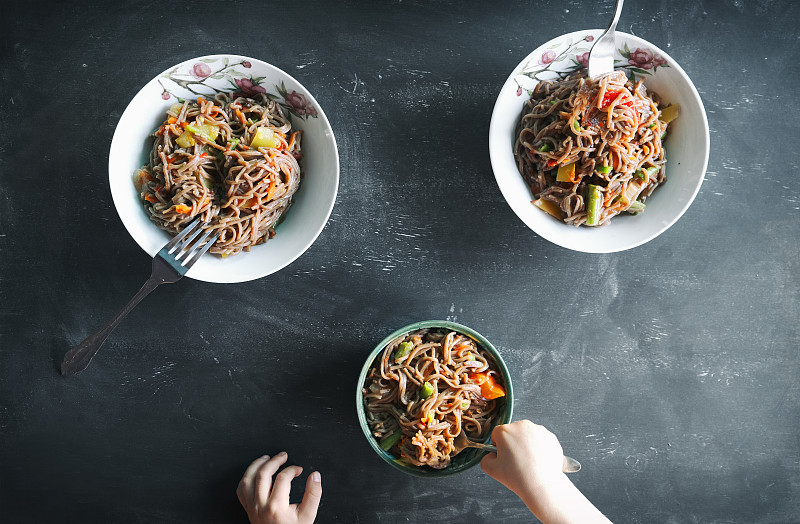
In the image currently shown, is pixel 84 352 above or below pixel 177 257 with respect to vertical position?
below

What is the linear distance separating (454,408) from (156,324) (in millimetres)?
1205

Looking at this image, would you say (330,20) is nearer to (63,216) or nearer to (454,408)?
(63,216)

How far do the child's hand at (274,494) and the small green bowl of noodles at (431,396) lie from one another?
383mm

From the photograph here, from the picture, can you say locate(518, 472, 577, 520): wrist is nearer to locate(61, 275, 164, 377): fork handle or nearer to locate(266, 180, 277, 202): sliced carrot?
locate(266, 180, 277, 202): sliced carrot

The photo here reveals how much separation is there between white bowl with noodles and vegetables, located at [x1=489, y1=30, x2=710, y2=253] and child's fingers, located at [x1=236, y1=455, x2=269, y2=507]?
139cm

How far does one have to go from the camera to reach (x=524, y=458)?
1954 millimetres

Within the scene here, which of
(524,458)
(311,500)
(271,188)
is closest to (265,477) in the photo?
(311,500)

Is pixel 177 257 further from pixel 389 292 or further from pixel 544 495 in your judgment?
pixel 544 495

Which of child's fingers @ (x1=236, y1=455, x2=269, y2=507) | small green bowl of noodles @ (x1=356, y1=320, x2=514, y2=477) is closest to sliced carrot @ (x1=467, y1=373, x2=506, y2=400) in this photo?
small green bowl of noodles @ (x1=356, y1=320, x2=514, y2=477)

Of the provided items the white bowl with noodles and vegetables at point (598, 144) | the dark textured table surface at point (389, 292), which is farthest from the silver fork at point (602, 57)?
the dark textured table surface at point (389, 292)

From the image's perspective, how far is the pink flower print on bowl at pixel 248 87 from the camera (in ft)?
6.46

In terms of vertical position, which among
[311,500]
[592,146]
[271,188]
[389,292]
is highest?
[592,146]

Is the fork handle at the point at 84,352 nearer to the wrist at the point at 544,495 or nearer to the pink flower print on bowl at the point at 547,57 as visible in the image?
the wrist at the point at 544,495

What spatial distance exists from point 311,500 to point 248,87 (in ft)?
5.12
